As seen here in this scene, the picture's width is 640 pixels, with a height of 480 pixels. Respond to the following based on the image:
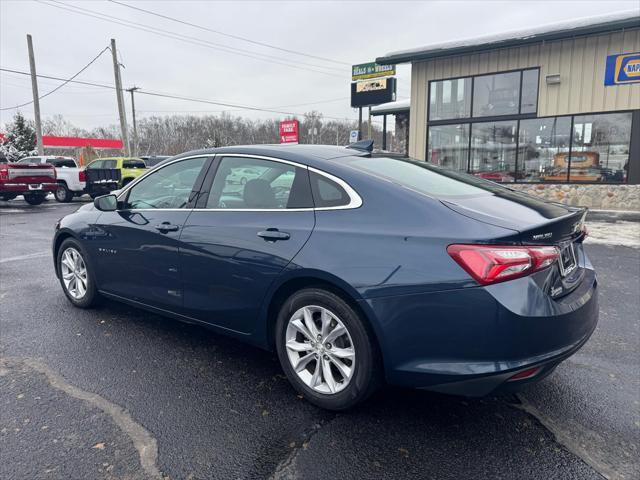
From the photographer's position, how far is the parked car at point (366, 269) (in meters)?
2.27

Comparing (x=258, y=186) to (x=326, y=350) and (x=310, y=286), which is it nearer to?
(x=310, y=286)

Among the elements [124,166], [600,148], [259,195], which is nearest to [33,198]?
[124,166]

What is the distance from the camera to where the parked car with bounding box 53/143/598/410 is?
2.27m

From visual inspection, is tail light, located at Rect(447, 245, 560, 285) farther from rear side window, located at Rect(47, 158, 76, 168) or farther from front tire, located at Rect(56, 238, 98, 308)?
rear side window, located at Rect(47, 158, 76, 168)

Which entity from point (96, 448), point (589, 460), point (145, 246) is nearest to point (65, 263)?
point (145, 246)

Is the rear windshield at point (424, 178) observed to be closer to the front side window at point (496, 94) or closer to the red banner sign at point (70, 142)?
the front side window at point (496, 94)

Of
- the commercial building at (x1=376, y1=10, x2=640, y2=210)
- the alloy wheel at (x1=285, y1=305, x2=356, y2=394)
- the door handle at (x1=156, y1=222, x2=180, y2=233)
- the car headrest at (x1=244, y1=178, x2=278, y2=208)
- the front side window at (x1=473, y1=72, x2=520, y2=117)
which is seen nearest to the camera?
the alloy wheel at (x1=285, y1=305, x2=356, y2=394)

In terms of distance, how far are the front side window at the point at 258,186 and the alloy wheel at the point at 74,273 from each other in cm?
197

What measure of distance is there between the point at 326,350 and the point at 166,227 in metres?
1.66

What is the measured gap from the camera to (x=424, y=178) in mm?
3096

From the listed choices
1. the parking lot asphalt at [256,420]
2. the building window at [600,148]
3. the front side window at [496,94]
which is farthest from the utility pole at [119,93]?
the parking lot asphalt at [256,420]

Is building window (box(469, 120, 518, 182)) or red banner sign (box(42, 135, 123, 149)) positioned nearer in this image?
building window (box(469, 120, 518, 182))

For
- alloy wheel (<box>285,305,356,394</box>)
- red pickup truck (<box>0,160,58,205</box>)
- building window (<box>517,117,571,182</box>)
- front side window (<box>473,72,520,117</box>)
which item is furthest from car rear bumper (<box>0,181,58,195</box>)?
alloy wheel (<box>285,305,356,394</box>)

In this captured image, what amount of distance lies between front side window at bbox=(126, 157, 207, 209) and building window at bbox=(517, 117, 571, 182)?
1351 cm
